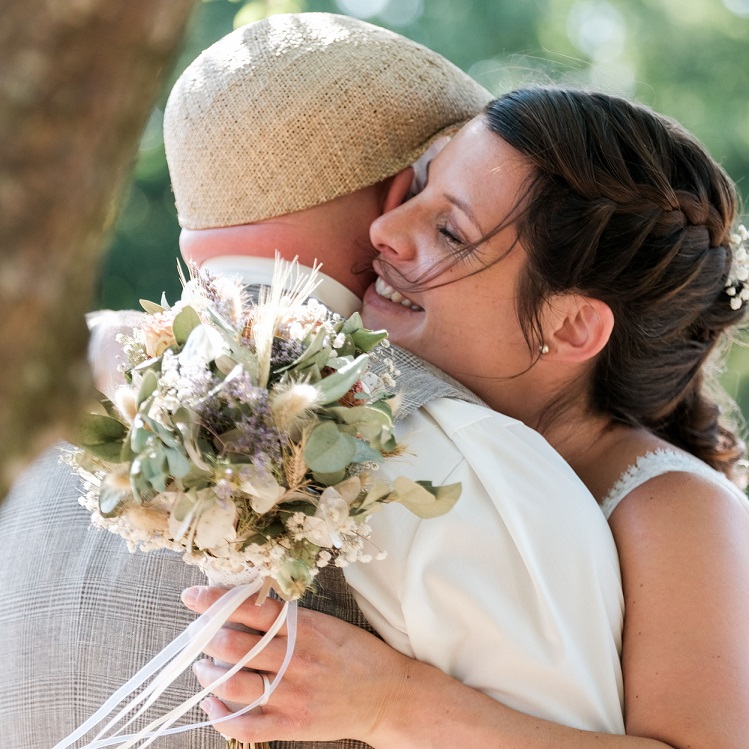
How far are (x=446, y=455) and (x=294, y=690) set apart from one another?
Result: 0.53 meters

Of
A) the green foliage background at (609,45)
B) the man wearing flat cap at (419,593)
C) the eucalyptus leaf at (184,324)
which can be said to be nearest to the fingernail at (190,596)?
the man wearing flat cap at (419,593)

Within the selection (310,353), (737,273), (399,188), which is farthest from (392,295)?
(310,353)

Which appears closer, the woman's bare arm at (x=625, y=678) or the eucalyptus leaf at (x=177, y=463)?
the eucalyptus leaf at (x=177, y=463)

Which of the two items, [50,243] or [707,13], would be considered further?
[707,13]

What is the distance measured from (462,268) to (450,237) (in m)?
0.09

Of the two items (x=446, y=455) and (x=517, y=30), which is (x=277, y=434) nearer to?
(x=446, y=455)

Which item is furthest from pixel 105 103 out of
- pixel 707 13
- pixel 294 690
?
pixel 707 13

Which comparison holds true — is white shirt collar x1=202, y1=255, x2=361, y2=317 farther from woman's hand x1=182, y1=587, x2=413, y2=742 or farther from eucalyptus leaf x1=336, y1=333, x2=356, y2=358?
woman's hand x1=182, y1=587, x2=413, y2=742

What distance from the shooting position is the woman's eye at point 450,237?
8.15 ft

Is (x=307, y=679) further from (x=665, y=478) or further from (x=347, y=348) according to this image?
(x=665, y=478)

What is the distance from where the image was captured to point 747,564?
2.17 metres

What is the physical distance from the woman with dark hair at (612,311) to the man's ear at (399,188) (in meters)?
0.01

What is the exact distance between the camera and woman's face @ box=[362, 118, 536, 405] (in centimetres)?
246

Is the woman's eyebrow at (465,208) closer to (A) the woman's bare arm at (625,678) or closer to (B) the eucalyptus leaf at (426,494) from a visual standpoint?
(A) the woman's bare arm at (625,678)
